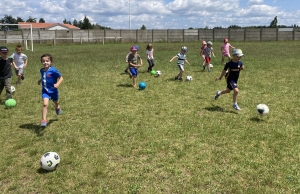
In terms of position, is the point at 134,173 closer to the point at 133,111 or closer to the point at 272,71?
the point at 133,111

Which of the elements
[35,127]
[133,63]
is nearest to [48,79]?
[35,127]

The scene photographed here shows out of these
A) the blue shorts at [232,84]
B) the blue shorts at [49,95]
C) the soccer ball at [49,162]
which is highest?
the blue shorts at [232,84]

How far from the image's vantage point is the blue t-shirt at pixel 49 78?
23.0ft

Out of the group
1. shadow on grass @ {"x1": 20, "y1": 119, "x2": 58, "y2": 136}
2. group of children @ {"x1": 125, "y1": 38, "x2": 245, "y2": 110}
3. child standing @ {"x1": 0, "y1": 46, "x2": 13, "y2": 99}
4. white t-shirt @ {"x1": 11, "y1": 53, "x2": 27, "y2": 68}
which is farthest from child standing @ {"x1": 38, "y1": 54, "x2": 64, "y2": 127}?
white t-shirt @ {"x1": 11, "y1": 53, "x2": 27, "y2": 68}

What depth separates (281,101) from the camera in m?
9.14

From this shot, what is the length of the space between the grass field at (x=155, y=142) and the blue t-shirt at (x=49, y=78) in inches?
37.7

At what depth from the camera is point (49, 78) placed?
705cm

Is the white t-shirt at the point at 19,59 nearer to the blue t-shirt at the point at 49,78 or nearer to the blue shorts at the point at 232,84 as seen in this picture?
the blue t-shirt at the point at 49,78

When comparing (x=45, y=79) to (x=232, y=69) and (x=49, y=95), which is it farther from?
(x=232, y=69)

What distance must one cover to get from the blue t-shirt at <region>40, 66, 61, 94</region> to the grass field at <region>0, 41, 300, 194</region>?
96 centimetres

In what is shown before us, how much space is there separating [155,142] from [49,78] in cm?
323

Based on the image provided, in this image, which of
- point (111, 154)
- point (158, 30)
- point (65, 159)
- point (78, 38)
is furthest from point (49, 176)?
point (158, 30)

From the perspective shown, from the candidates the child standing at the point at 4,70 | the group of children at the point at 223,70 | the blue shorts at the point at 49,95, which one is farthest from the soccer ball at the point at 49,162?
the child standing at the point at 4,70

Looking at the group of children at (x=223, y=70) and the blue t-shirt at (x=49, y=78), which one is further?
the group of children at (x=223, y=70)
